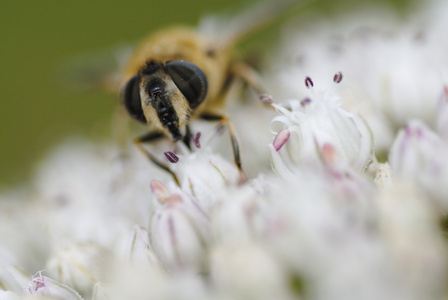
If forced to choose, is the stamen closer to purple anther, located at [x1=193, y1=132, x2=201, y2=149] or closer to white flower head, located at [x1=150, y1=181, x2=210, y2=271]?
white flower head, located at [x1=150, y1=181, x2=210, y2=271]

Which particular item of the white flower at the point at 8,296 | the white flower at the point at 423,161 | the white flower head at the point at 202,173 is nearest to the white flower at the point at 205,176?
the white flower head at the point at 202,173

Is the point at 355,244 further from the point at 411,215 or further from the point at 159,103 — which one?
the point at 159,103

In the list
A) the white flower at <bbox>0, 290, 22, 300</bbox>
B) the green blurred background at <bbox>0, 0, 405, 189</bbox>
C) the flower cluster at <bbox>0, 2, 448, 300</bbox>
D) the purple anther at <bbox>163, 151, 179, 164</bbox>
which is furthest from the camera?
the green blurred background at <bbox>0, 0, 405, 189</bbox>

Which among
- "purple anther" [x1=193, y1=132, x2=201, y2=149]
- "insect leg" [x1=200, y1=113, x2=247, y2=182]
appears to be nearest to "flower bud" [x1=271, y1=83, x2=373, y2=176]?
"insect leg" [x1=200, y1=113, x2=247, y2=182]

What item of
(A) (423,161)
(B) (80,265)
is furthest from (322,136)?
(B) (80,265)

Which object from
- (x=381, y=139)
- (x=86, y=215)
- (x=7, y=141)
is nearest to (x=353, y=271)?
(x=381, y=139)

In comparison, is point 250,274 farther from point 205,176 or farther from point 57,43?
point 57,43
